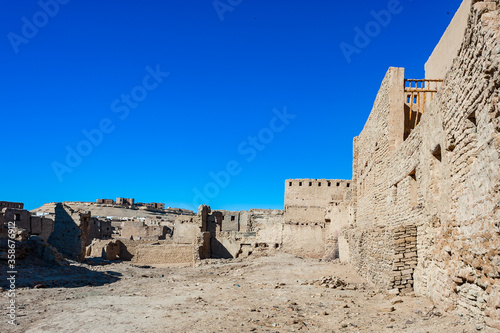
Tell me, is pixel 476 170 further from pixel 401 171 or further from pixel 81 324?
pixel 81 324

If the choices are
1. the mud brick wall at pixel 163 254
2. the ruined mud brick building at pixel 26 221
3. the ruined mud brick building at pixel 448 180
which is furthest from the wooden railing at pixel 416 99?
the ruined mud brick building at pixel 26 221

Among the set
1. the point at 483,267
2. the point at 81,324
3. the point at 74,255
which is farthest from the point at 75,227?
the point at 483,267

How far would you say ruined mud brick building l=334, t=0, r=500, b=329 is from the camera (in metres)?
4.64

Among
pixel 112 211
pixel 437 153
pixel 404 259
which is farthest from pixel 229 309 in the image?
pixel 112 211

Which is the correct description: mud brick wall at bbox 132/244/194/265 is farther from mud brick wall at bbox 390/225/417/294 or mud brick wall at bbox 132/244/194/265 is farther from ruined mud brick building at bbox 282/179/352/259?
mud brick wall at bbox 390/225/417/294

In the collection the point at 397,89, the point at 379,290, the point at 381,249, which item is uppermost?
the point at 397,89

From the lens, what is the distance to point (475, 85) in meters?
5.15

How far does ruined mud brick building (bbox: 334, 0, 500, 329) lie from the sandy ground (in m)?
0.57

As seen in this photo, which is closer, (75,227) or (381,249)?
(381,249)

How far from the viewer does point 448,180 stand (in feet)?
21.3

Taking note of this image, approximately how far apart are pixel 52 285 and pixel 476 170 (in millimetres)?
12461

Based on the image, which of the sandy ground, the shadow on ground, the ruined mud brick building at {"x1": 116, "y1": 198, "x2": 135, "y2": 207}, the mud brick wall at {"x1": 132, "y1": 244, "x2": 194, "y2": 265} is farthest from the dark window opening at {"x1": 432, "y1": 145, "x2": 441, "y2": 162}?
the ruined mud brick building at {"x1": 116, "y1": 198, "x2": 135, "y2": 207}

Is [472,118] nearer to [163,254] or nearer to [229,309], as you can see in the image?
[229,309]

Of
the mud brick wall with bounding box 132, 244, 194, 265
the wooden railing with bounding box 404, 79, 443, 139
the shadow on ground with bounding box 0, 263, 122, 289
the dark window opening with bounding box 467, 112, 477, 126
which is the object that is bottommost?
the mud brick wall with bounding box 132, 244, 194, 265
